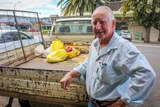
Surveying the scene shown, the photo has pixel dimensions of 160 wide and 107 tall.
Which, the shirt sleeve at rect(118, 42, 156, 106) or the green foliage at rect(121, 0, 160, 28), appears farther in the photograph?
the green foliage at rect(121, 0, 160, 28)

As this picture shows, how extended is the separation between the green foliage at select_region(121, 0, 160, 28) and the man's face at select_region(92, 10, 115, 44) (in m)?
22.8

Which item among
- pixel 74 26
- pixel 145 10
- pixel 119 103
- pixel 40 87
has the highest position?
pixel 145 10

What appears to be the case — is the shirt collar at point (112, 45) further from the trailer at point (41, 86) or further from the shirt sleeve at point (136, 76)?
the trailer at point (41, 86)

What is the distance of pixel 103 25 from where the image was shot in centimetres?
207

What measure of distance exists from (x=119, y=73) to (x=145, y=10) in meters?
23.4

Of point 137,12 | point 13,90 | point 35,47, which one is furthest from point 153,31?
point 13,90

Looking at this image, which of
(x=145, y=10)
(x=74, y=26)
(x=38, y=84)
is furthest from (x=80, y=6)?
(x=38, y=84)

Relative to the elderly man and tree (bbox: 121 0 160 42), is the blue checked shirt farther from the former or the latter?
tree (bbox: 121 0 160 42)

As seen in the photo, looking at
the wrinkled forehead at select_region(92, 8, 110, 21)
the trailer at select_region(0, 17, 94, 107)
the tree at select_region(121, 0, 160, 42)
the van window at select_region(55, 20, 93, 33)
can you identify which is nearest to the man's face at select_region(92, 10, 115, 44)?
the wrinkled forehead at select_region(92, 8, 110, 21)

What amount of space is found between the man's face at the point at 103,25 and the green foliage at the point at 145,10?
22.8 meters

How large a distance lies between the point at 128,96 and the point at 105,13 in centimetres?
77

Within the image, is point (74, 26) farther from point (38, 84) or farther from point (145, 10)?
point (145, 10)

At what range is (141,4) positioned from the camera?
23.9 meters

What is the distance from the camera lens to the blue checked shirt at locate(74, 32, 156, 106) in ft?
5.98
